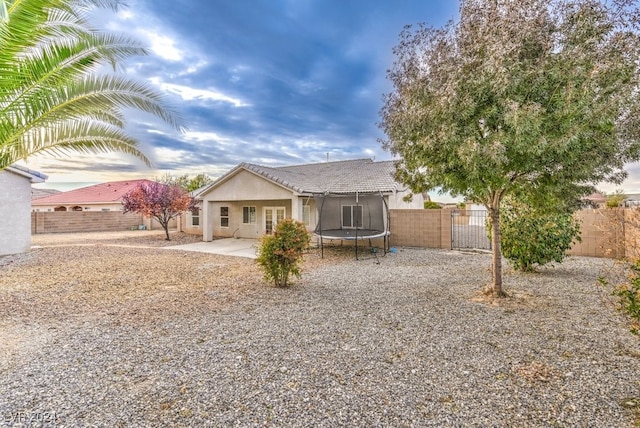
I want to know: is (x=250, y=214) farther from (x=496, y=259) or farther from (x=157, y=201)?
(x=496, y=259)

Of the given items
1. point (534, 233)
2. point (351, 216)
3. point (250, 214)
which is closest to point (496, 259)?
point (534, 233)

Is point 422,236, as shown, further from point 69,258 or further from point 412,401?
point 69,258

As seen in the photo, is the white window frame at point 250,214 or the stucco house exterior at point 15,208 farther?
the white window frame at point 250,214

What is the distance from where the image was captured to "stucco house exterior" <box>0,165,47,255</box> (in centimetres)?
1400

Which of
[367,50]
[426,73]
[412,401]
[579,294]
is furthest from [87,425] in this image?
[367,50]

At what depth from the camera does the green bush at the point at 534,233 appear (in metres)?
9.26

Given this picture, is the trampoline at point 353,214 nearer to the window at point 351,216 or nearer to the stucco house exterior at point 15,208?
the window at point 351,216

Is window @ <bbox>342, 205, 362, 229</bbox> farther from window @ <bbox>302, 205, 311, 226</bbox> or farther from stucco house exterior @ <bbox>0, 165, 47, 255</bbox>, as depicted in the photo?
stucco house exterior @ <bbox>0, 165, 47, 255</bbox>

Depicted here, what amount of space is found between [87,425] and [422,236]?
15.0 m

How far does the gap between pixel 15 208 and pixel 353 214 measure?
1522cm

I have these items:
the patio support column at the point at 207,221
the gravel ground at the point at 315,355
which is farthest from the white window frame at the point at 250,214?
the gravel ground at the point at 315,355

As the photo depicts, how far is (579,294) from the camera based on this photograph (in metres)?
7.63

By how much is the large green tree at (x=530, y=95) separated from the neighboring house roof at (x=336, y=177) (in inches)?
341

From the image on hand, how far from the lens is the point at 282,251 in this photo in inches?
330
